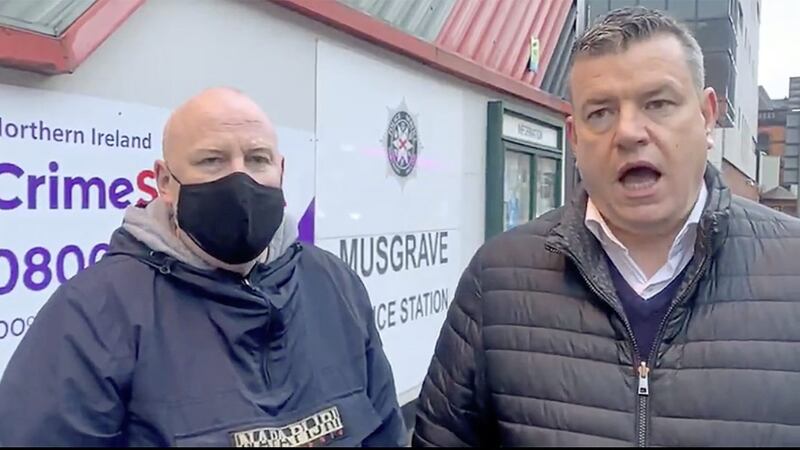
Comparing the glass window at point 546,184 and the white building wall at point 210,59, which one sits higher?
the white building wall at point 210,59

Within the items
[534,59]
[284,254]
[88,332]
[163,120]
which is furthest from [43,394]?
[534,59]

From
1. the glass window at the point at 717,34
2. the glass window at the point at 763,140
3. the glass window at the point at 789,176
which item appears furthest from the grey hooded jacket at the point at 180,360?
the glass window at the point at 763,140

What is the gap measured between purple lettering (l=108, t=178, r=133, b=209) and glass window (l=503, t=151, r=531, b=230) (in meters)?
3.62

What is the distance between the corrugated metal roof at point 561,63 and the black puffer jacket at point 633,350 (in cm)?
574

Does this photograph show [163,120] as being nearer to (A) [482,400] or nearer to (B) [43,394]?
(B) [43,394]

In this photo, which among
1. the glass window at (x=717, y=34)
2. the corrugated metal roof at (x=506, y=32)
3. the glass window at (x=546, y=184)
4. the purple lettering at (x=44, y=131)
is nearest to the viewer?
the purple lettering at (x=44, y=131)

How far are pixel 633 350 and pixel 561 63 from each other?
6.54 metres

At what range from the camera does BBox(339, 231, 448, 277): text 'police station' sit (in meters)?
3.77

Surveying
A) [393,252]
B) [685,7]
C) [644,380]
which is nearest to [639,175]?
[644,380]

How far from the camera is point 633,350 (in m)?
1.40

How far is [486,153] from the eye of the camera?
218 inches

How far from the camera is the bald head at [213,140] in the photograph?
1640 mm

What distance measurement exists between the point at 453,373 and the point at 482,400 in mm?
80

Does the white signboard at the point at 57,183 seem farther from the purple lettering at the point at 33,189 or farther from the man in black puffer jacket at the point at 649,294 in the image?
the man in black puffer jacket at the point at 649,294
